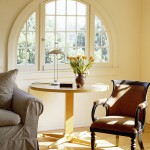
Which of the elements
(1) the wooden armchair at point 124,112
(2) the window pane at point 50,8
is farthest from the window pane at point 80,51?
(1) the wooden armchair at point 124,112

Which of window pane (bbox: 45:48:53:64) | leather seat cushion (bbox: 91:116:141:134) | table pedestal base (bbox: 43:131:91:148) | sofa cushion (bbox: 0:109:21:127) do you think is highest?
window pane (bbox: 45:48:53:64)

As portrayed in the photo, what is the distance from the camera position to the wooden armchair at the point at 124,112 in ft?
12.3

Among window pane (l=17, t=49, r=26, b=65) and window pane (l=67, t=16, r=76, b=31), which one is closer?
window pane (l=17, t=49, r=26, b=65)

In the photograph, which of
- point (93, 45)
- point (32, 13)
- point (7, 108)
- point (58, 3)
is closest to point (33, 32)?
point (32, 13)

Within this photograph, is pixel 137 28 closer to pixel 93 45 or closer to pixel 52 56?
pixel 93 45

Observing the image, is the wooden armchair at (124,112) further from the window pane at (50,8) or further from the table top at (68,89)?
the window pane at (50,8)

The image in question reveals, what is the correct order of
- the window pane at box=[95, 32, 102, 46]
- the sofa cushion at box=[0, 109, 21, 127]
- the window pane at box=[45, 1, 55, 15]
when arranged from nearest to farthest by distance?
the sofa cushion at box=[0, 109, 21, 127] → the window pane at box=[45, 1, 55, 15] → the window pane at box=[95, 32, 102, 46]

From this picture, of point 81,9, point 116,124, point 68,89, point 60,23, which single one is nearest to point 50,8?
point 60,23

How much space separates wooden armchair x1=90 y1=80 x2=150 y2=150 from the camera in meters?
3.75

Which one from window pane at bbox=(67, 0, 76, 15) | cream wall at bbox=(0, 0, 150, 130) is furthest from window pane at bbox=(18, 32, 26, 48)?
window pane at bbox=(67, 0, 76, 15)

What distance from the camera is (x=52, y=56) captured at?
5250mm

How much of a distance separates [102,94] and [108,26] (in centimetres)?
110

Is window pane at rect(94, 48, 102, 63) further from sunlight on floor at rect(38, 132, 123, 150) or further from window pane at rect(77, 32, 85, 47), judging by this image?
sunlight on floor at rect(38, 132, 123, 150)

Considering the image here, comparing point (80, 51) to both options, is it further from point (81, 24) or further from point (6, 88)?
point (6, 88)
